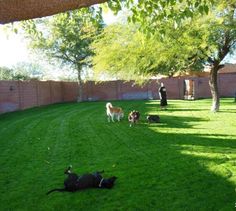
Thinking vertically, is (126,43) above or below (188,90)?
above

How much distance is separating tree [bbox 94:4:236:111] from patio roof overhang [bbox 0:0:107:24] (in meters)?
13.9

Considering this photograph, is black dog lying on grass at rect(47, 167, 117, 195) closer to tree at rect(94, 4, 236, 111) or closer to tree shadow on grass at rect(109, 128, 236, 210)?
tree shadow on grass at rect(109, 128, 236, 210)

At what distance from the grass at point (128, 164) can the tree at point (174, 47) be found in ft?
13.4

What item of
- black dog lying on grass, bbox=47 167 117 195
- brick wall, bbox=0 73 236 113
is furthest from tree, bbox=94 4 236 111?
brick wall, bbox=0 73 236 113

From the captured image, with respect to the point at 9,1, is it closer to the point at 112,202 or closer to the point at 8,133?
the point at 112,202

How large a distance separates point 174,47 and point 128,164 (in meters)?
10.9

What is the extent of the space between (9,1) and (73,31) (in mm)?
36051

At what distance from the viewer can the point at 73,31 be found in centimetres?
3838

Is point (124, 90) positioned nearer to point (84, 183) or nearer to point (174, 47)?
point (174, 47)

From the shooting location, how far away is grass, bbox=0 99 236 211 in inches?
261

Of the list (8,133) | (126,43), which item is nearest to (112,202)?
(8,133)

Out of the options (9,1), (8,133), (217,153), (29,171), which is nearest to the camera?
(9,1)

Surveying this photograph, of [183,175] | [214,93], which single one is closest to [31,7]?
[183,175]

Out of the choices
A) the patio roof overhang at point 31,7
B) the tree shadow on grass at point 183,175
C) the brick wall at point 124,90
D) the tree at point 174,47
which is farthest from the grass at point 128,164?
the brick wall at point 124,90
